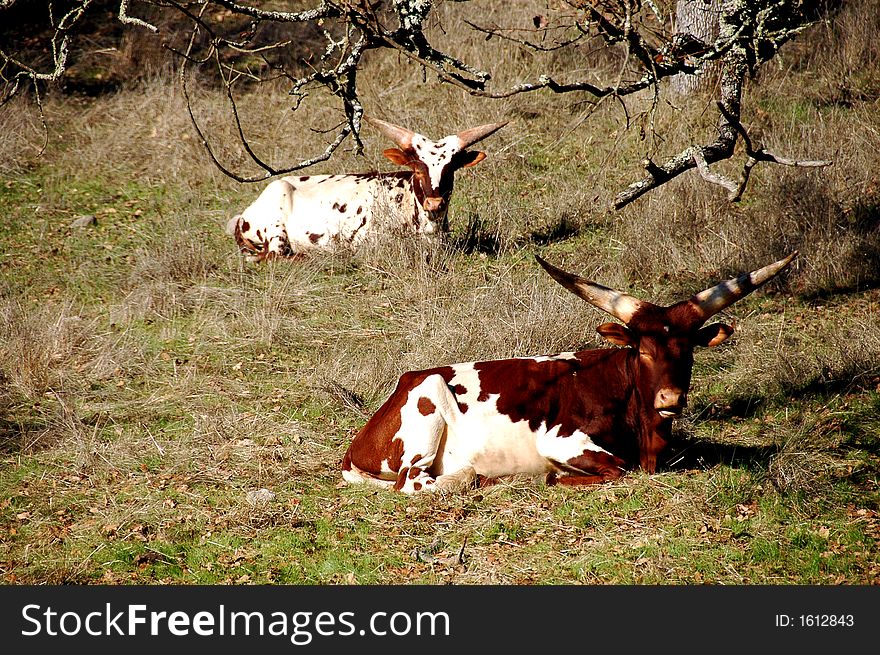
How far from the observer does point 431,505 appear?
5.71 m

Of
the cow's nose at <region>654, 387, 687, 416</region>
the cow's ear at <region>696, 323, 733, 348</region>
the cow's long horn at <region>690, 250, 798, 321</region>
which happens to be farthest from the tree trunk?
the cow's nose at <region>654, 387, 687, 416</region>

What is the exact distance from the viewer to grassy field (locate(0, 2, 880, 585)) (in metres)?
5.30

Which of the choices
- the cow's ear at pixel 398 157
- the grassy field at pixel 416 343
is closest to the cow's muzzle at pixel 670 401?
the grassy field at pixel 416 343

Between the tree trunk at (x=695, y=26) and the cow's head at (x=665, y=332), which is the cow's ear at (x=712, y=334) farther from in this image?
the tree trunk at (x=695, y=26)

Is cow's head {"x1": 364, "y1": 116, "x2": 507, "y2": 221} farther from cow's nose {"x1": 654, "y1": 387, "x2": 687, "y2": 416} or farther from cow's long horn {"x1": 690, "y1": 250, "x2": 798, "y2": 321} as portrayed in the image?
cow's nose {"x1": 654, "y1": 387, "x2": 687, "y2": 416}

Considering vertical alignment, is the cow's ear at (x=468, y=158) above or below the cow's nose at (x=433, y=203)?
above

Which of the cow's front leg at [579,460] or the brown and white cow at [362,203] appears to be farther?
the brown and white cow at [362,203]

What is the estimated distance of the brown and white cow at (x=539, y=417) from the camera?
5727 mm

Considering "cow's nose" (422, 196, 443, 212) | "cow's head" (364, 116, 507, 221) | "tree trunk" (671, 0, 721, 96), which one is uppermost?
"tree trunk" (671, 0, 721, 96)

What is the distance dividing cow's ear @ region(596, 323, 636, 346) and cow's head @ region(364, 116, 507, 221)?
4519mm

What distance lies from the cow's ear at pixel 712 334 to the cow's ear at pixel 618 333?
1.25 ft

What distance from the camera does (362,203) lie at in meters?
10.9

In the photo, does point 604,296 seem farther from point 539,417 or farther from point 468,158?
point 468,158

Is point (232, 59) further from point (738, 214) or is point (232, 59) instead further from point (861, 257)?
point (861, 257)
